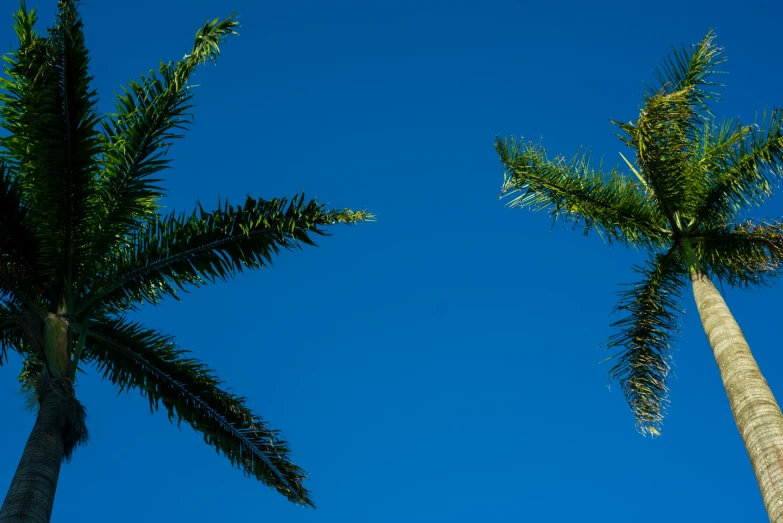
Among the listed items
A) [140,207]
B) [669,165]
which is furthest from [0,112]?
[669,165]

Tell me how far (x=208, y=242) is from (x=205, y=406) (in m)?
2.30

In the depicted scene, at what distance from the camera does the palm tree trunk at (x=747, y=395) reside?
387 inches

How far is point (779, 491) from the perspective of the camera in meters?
9.58

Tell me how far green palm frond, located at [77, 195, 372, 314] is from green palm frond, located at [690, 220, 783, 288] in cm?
588

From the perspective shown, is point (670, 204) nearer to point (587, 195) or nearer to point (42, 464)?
point (587, 195)

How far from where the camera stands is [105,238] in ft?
41.5

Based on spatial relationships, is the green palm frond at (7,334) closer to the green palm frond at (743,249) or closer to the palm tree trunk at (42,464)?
the palm tree trunk at (42,464)

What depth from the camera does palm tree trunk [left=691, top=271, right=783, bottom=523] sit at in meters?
9.84

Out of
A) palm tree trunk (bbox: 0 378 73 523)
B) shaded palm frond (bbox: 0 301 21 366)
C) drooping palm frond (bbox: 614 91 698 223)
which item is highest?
drooping palm frond (bbox: 614 91 698 223)

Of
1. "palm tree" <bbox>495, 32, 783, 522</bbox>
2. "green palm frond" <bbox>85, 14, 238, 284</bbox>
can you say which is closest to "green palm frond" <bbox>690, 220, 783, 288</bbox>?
"palm tree" <bbox>495, 32, 783, 522</bbox>

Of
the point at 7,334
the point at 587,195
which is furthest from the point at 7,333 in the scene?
the point at 587,195

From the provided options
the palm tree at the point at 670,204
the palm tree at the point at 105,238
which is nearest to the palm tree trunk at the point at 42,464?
the palm tree at the point at 105,238

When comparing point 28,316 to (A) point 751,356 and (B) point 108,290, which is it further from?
(A) point 751,356

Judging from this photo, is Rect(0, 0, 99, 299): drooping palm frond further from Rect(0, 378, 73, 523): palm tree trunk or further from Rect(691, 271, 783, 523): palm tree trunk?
Rect(691, 271, 783, 523): palm tree trunk
